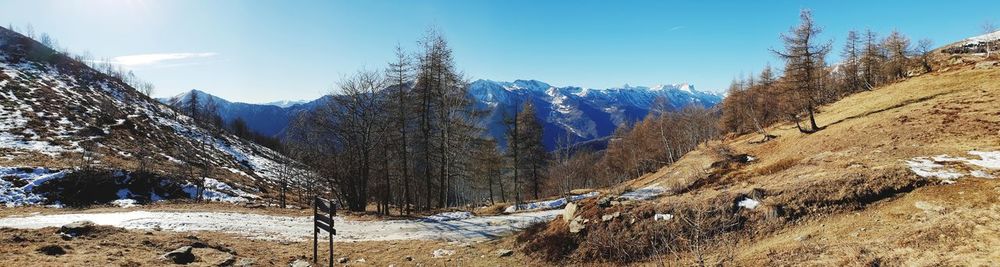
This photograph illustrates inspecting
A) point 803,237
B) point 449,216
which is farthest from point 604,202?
point 449,216

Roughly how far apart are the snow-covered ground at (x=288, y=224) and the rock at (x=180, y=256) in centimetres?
543

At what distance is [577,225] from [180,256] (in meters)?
12.3

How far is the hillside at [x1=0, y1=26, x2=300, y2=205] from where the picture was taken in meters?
37.3

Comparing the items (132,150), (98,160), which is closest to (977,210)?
(98,160)

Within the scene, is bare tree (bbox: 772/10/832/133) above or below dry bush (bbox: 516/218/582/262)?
above

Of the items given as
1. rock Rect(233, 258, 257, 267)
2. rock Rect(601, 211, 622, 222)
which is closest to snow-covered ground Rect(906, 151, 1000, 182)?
rock Rect(601, 211, 622, 222)

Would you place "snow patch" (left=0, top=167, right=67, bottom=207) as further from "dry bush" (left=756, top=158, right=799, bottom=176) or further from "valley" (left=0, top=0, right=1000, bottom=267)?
"dry bush" (left=756, top=158, right=799, bottom=176)

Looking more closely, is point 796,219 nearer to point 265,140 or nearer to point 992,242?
point 992,242

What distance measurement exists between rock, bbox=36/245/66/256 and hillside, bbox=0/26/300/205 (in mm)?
28801

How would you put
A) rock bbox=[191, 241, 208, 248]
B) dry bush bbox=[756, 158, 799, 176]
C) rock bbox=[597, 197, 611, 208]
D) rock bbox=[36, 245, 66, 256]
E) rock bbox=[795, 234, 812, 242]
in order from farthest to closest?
1. dry bush bbox=[756, 158, 799, 176]
2. rock bbox=[597, 197, 611, 208]
3. rock bbox=[191, 241, 208, 248]
4. rock bbox=[36, 245, 66, 256]
5. rock bbox=[795, 234, 812, 242]

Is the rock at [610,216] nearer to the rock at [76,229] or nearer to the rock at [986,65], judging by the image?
the rock at [76,229]

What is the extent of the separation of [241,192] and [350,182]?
27.6 metres

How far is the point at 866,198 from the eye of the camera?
11945 mm

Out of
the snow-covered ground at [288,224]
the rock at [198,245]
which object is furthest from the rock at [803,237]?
the rock at [198,245]
